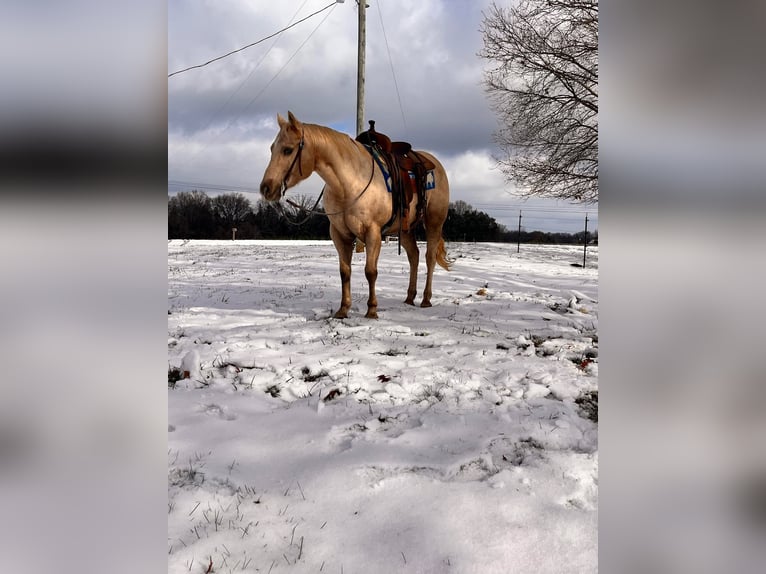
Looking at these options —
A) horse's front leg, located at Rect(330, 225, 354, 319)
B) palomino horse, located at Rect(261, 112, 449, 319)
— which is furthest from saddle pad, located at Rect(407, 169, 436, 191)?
horse's front leg, located at Rect(330, 225, 354, 319)

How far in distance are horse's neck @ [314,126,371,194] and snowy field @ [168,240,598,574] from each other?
5.09 ft

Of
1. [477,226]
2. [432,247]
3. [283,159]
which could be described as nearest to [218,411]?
[283,159]

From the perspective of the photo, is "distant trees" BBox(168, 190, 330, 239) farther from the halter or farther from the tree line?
the halter

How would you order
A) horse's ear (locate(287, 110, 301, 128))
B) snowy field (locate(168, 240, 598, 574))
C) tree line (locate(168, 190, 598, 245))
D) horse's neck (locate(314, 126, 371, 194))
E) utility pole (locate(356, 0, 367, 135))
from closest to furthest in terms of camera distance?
snowy field (locate(168, 240, 598, 574)) → horse's ear (locate(287, 110, 301, 128)) → horse's neck (locate(314, 126, 371, 194)) → utility pole (locate(356, 0, 367, 135)) → tree line (locate(168, 190, 598, 245))

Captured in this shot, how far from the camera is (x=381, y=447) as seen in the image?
188cm

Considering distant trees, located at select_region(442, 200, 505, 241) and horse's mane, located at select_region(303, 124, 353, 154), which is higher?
distant trees, located at select_region(442, 200, 505, 241)

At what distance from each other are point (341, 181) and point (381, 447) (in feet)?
10.7

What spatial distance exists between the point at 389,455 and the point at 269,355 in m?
1.76

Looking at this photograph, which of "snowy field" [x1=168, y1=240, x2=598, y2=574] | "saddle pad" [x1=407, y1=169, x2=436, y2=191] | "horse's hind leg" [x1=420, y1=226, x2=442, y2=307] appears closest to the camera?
"snowy field" [x1=168, y1=240, x2=598, y2=574]

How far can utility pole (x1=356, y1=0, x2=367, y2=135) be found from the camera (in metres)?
12.6

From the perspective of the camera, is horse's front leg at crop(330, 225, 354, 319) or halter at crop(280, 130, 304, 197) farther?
horse's front leg at crop(330, 225, 354, 319)
